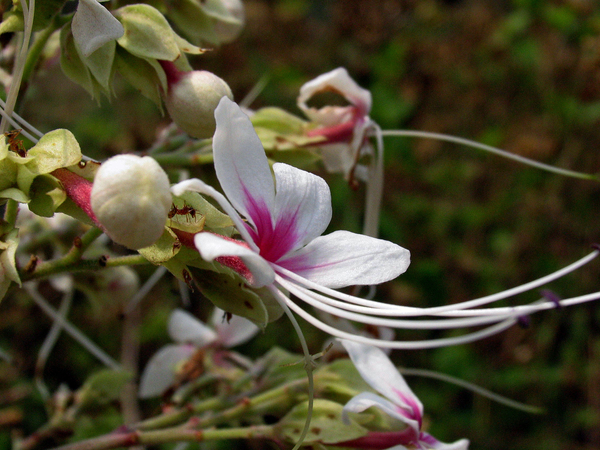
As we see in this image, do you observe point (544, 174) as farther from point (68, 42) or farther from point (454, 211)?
point (68, 42)

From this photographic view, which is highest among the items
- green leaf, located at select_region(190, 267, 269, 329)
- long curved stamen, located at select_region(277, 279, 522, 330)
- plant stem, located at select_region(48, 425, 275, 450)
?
long curved stamen, located at select_region(277, 279, 522, 330)

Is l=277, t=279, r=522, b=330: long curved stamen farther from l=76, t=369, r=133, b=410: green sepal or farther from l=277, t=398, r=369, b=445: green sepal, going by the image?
l=76, t=369, r=133, b=410: green sepal

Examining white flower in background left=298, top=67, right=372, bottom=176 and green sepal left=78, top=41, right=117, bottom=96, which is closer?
green sepal left=78, top=41, right=117, bottom=96

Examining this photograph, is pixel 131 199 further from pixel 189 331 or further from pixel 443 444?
pixel 189 331

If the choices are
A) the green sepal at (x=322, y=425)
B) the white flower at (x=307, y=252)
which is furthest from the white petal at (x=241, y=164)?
the green sepal at (x=322, y=425)

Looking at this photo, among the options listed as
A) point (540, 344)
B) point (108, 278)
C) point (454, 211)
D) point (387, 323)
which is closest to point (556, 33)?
point (454, 211)

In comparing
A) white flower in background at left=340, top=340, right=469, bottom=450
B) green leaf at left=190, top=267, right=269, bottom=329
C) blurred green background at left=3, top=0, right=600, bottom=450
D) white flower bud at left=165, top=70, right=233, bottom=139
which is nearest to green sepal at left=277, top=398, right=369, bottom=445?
white flower in background at left=340, top=340, right=469, bottom=450

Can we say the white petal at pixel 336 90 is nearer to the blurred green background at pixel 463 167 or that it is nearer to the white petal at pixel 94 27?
the white petal at pixel 94 27
